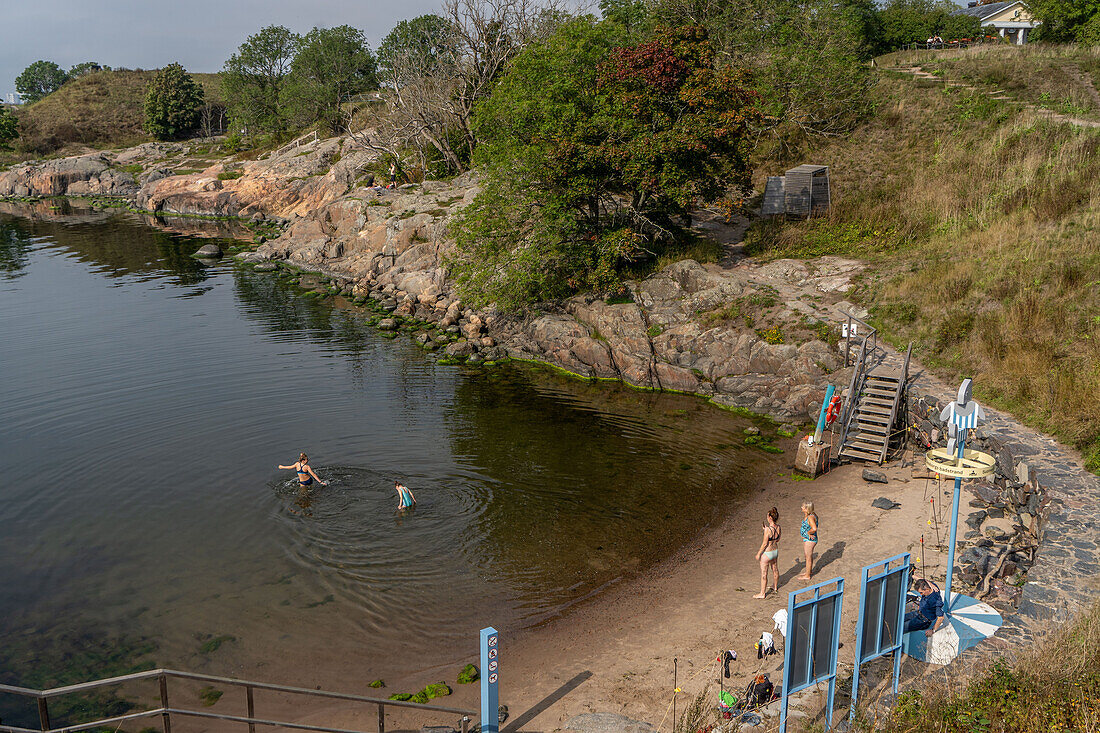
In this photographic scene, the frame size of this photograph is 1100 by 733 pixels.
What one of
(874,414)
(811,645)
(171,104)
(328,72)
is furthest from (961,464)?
(171,104)

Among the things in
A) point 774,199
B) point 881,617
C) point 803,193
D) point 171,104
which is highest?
point 171,104

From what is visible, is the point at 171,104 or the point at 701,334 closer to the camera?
the point at 701,334

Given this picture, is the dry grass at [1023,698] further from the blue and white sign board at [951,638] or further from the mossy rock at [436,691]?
the mossy rock at [436,691]

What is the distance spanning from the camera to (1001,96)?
157 feet

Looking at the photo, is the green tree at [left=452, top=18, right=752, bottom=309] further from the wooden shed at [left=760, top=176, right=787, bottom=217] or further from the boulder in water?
the boulder in water

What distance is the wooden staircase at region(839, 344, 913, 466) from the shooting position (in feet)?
79.5

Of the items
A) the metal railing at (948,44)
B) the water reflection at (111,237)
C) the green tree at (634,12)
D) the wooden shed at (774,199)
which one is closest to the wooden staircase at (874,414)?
the wooden shed at (774,199)

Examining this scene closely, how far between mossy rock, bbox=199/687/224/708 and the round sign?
49.7 feet

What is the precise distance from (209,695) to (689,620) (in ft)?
35.9

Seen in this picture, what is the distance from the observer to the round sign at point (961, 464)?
12320mm

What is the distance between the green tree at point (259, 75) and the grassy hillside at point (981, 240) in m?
91.1

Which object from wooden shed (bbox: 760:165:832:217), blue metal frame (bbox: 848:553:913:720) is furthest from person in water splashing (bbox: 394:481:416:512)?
wooden shed (bbox: 760:165:832:217)

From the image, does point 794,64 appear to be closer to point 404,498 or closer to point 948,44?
point 948,44

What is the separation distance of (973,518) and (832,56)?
4136 cm
